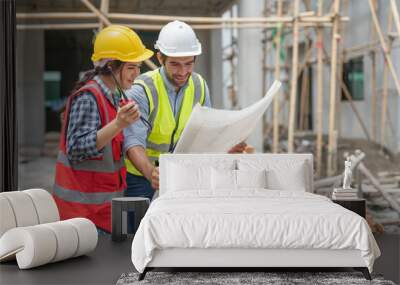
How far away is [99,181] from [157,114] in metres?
0.70

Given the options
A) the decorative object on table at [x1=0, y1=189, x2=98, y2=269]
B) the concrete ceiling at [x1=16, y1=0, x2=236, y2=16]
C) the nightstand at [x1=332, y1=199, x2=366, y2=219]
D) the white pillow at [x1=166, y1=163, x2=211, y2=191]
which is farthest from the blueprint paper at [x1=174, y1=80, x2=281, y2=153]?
the decorative object on table at [x1=0, y1=189, x2=98, y2=269]

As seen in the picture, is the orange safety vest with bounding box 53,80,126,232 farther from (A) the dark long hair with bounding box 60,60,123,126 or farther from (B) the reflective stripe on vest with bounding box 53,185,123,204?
(A) the dark long hair with bounding box 60,60,123,126

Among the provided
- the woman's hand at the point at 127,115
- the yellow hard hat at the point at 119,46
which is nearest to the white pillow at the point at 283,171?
the woman's hand at the point at 127,115

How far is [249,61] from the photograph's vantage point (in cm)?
627

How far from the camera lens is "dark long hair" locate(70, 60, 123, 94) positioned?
6059mm

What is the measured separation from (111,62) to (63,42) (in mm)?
477

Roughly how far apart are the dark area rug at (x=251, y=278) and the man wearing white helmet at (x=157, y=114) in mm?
1644

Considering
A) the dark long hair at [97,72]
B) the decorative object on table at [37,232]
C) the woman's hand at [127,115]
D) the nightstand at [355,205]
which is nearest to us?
the decorative object on table at [37,232]

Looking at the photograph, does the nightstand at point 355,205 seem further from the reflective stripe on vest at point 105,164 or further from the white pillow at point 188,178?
the reflective stripe on vest at point 105,164

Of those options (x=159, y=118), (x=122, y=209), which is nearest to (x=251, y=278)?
(x=122, y=209)

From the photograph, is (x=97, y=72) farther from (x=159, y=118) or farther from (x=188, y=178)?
(x=188, y=178)

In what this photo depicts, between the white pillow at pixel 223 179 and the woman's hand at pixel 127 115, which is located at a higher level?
the woman's hand at pixel 127 115

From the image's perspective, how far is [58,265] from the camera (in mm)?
4668

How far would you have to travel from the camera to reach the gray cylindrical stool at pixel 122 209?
5.43m
